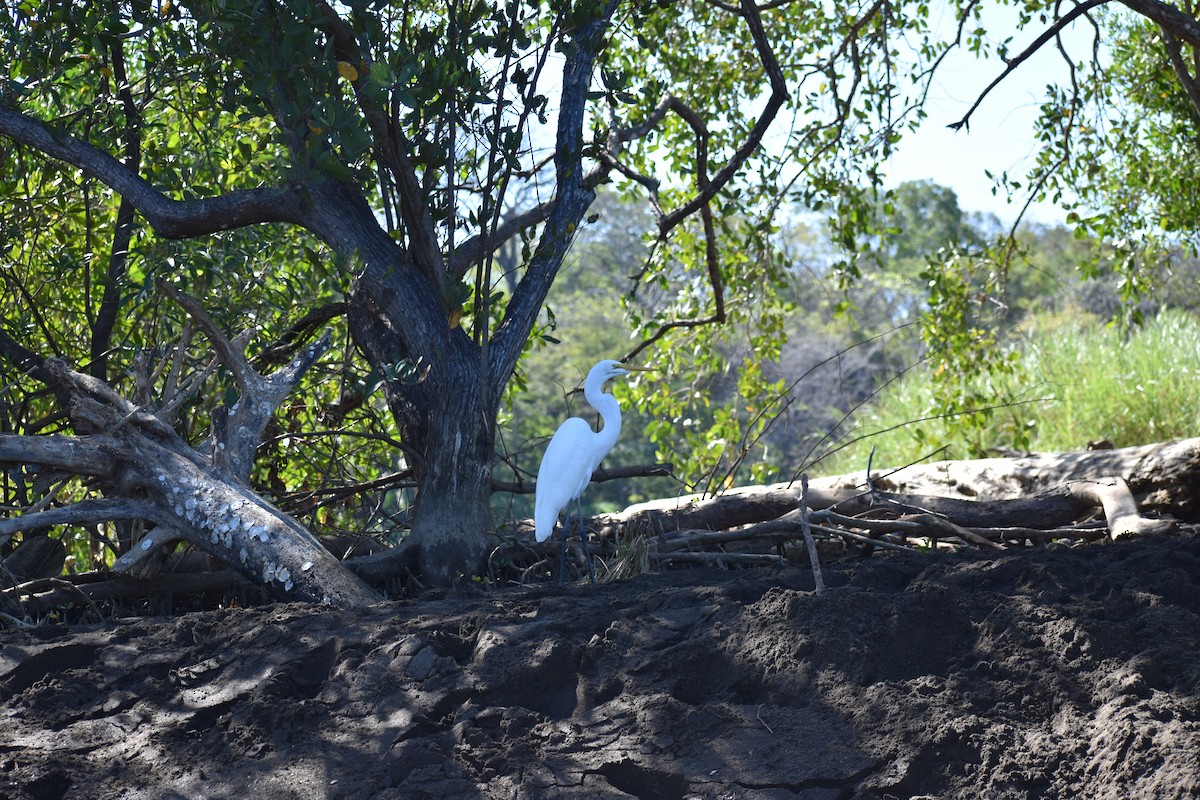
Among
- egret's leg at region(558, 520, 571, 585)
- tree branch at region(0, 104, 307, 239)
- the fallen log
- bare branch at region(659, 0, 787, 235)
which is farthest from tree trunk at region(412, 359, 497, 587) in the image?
bare branch at region(659, 0, 787, 235)

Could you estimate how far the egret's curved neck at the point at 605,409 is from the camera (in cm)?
457

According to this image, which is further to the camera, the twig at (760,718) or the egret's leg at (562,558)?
the egret's leg at (562,558)

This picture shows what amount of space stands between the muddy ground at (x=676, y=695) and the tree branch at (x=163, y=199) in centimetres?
159

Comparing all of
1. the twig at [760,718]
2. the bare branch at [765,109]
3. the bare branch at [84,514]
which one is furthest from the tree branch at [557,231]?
the twig at [760,718]

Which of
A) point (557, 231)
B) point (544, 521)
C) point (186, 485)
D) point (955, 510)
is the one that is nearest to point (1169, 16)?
point (955, 510)

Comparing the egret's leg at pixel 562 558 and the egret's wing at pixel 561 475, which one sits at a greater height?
the egret's wing at pixel 561 475

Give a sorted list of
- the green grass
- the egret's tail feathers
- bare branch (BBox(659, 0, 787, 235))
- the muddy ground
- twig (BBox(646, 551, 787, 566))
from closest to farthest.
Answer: the muddy ground
twig (BBox(646, 551, 787, 566))
the egret's tail feathers
bare branch (BBox(659, 0, 787, 235))
the green grass

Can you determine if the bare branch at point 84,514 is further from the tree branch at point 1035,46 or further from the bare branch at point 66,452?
the tree branch at point 1035,46

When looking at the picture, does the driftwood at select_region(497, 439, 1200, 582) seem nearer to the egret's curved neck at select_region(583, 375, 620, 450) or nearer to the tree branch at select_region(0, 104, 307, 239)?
the egret's curved neck at select_region(583, 375, 620, 450)

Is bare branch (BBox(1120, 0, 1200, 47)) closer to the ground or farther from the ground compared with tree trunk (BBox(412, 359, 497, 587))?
farther from the ground

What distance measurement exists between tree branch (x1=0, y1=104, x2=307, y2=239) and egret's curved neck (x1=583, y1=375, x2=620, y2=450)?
141 centimetres

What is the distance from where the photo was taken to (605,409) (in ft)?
15.6

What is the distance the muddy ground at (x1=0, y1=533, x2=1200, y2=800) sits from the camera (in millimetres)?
2305

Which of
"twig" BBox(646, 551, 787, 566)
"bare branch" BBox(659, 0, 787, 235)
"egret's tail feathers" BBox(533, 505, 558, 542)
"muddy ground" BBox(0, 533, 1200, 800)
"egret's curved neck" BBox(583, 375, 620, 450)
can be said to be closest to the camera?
"muddy ground" BBox(0, 533, 1200, 800)
